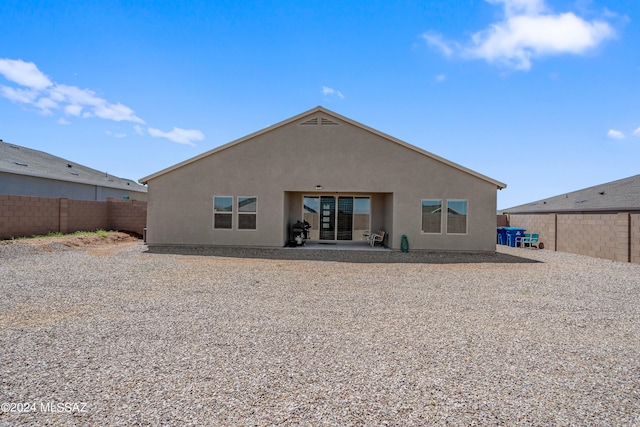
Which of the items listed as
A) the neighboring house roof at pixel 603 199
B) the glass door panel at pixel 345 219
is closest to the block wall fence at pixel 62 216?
the glass door panel at pixel 345 219

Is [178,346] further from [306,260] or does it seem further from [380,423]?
[306,260]

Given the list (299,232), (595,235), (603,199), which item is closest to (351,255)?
(299,232)

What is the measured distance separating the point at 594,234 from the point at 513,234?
4549mm

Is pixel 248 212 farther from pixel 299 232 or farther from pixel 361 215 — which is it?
pixel 361 215

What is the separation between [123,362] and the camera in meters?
3.73

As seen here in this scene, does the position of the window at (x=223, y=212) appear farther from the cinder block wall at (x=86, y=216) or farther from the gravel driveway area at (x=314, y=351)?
the cinder block wall at (x=86, y=216)

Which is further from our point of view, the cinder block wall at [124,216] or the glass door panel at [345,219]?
the cinder block wall at [124,216]

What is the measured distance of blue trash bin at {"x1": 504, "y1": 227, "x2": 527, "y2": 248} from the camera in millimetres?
18547

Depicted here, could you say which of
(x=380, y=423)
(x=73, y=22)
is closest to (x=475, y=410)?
(x=380, y=423)

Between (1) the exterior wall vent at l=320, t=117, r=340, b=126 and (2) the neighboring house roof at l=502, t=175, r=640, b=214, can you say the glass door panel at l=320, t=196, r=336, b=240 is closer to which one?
(1) the exterior wall vent at l=320, t=117, r=340, b=126

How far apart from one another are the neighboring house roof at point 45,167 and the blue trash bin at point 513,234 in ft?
83.0

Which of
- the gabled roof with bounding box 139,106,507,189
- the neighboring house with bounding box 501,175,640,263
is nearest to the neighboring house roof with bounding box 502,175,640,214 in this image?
the neighboring house with bounding box 501,175,640,263

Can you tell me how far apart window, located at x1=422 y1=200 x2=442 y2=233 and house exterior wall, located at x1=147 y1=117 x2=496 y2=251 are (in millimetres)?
202

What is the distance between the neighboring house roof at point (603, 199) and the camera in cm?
1717
